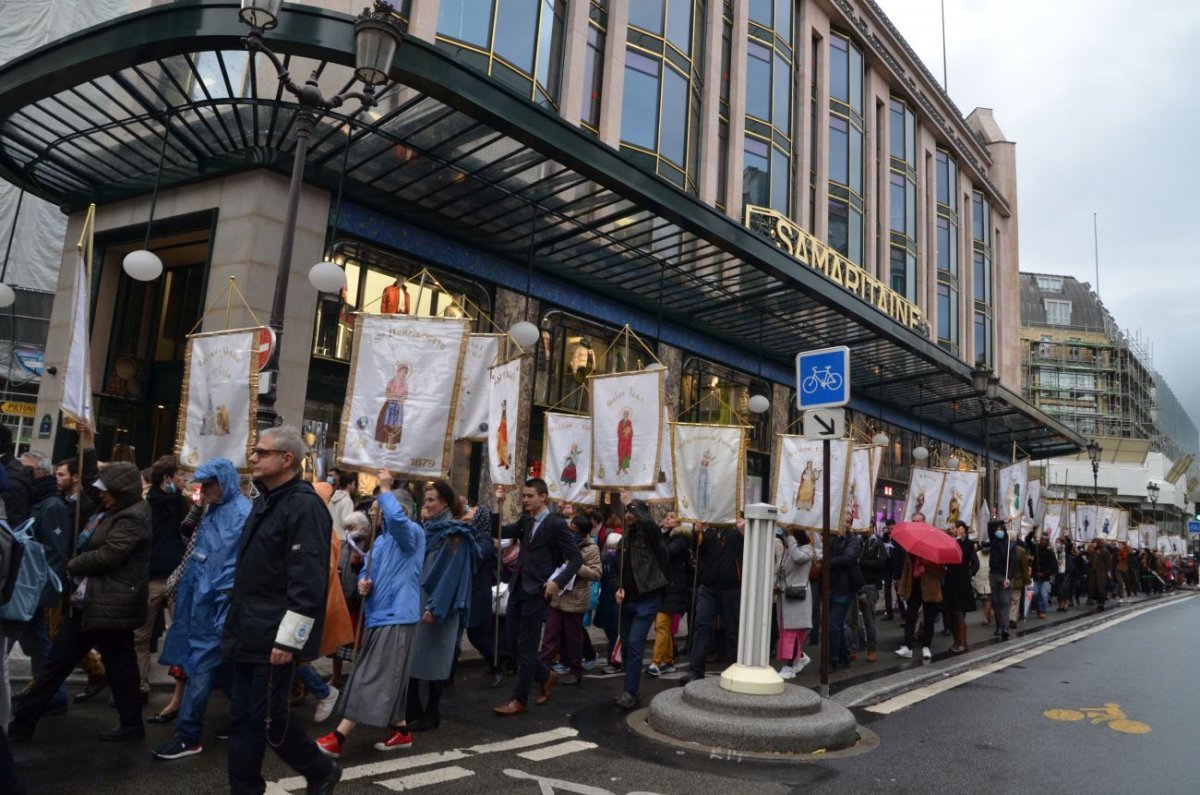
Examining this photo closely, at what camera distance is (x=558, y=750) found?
5914mm

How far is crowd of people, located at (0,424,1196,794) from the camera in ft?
13.7

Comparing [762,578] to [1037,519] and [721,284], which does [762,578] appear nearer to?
[721,284]

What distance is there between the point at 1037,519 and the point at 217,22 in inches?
747

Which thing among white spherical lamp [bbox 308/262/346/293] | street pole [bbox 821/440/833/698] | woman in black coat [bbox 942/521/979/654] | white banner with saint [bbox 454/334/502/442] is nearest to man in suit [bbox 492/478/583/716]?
white banner with saint [bbox 454/334/502/442]

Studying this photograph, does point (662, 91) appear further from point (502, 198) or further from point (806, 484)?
point (806, 484)

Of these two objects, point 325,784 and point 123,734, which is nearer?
point 325,784

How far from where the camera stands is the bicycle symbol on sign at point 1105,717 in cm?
737

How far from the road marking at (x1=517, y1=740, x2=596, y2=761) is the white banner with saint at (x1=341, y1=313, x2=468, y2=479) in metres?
2.50

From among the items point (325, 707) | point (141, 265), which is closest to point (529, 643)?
point (325, 707)

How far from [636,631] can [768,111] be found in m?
22.9

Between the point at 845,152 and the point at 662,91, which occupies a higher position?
the point at 845,152

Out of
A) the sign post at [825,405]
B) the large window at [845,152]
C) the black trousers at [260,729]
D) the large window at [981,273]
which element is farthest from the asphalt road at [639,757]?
the large window at [981,273]

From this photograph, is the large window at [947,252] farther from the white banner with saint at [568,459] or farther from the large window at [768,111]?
the white banner with saint at [568,459]

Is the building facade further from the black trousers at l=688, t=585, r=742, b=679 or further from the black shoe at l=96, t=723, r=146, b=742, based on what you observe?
the black shoe at l=96, t=723, r=146, b=742
